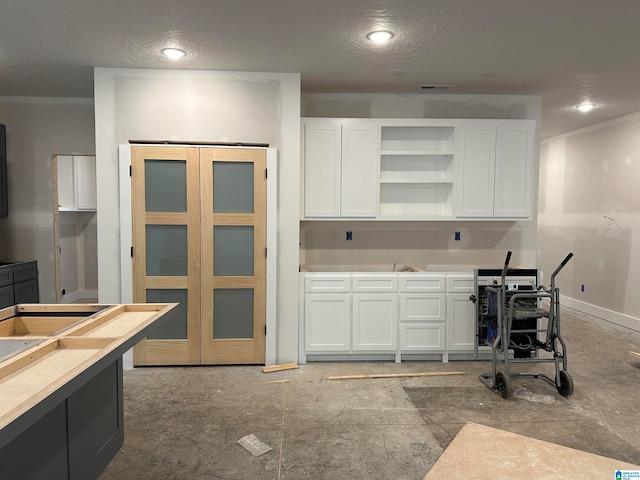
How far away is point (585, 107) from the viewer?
5.10 metres

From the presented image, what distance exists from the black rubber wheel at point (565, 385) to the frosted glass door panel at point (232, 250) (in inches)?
112

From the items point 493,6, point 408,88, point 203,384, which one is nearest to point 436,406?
point 203,384

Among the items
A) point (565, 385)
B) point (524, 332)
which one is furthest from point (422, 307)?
point (565, 385)

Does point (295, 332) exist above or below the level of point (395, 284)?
below

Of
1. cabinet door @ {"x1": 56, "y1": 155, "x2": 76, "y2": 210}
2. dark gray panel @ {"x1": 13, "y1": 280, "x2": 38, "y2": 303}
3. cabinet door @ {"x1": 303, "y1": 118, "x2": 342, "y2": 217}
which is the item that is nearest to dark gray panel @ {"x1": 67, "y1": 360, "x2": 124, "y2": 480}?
cabinet door @ {"x1": 303, "y1": 118, "x2": 342, "y2": 217}

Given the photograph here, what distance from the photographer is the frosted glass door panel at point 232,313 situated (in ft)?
13.3

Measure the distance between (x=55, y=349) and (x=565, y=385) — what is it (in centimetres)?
361

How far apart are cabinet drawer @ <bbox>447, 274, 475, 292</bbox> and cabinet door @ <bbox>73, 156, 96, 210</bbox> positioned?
5417 mm

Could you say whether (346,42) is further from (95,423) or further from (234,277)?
(95,423)

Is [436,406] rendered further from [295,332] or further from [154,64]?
[154,64]

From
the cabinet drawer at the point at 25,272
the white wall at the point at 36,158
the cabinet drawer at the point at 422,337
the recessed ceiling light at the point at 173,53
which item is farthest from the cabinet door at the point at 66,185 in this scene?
the cabinet drawer at the point at 422,337

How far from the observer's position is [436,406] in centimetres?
328

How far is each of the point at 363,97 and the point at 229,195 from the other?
6.19 feet

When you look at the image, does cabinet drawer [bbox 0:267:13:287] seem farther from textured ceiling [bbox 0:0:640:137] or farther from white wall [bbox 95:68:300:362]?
textured ceiling [bbox 0:0:640:137]
